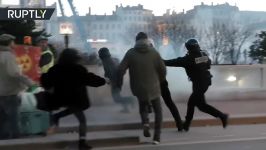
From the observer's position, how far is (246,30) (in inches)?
2184

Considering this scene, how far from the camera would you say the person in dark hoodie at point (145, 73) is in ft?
29.7

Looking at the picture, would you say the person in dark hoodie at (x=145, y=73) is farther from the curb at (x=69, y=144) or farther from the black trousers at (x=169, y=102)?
A: the black trousers at (x=169, y=102)

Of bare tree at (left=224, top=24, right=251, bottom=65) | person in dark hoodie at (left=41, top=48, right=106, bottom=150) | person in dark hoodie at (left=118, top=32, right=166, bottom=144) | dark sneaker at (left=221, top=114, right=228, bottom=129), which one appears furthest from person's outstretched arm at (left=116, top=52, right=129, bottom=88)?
bare tree at (left=224, top=24, right=251, bottom=65)

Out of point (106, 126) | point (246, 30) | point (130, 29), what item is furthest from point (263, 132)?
point (130, 29)

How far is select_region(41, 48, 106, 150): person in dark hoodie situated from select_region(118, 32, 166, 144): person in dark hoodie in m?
0.80

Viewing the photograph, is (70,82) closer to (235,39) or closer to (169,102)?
(169,102)

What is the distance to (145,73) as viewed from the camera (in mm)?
9047

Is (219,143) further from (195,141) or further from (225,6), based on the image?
(225,6)

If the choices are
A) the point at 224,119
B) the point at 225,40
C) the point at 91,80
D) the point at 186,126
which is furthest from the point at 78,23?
the point at 91,80

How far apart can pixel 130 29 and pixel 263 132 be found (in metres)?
52.5

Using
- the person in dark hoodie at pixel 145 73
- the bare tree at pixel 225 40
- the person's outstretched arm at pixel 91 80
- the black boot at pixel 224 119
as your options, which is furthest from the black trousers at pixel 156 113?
the bare tree at pixel 225 40

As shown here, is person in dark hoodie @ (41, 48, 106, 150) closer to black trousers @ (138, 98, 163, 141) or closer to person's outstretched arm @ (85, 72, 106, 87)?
person's outstretched arm @ (85, 72, 106, 87)

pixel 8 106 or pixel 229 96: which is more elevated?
pixel 8 106

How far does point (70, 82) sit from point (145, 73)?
1.29 m
